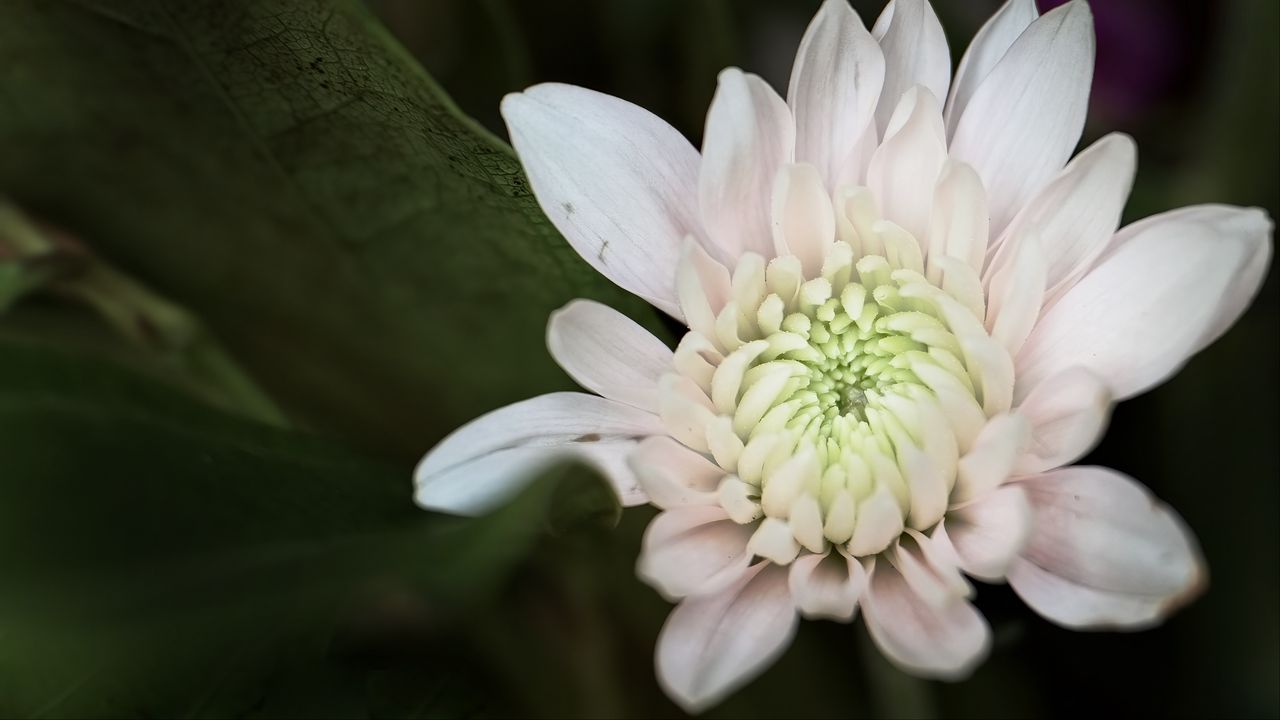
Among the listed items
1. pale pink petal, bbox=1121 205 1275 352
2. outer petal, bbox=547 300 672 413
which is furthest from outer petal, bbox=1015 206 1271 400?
outer petal, bbox=547 300 672 413

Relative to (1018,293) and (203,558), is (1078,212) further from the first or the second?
(203,558)

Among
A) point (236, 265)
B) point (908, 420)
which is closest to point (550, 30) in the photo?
point (236, 265)

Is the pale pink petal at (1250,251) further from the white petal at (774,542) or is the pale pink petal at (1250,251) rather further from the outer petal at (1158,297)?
the white petal at (774,542)

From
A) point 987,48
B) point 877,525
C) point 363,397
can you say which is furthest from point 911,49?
point 363,397

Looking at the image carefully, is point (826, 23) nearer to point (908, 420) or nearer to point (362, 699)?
point (908, 420)

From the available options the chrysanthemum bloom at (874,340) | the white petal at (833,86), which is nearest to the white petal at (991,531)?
the chrysanthemum bloom at (874,340)
